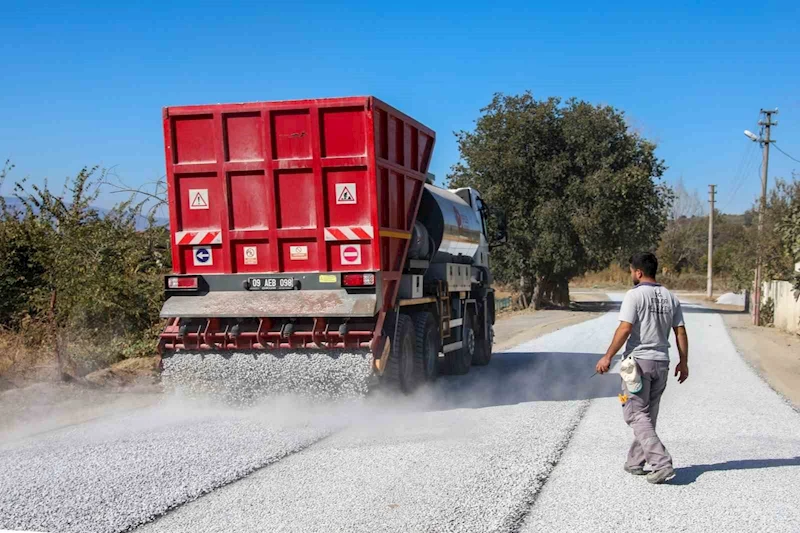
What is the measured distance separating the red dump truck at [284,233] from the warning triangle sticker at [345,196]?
11 mm

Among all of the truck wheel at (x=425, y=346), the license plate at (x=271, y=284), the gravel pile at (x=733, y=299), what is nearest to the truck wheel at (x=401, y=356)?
the truck wheel at (x=425, y=346)

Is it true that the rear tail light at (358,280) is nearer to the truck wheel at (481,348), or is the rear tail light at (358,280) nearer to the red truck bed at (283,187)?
the red truck bed at (283,187)

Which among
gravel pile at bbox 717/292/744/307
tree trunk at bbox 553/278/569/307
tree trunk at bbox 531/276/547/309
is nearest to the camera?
tree trunk at bbox 531/276/547/309

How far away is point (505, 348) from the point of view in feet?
61.1

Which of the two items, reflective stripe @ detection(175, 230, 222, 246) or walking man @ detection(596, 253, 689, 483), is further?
reflective stripe @ detection(175, 230, 222, 246)

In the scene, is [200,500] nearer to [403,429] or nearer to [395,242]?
[403,429]

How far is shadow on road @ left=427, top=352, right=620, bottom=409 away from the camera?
10.5 m

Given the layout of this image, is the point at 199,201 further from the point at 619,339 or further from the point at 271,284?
the point at 619,339

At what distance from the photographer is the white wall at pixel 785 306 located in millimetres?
25433

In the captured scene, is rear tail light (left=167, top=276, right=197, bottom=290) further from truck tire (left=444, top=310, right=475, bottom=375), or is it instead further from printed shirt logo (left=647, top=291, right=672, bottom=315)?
printed shirt logo (left=647, top=291, right=672, bottom=315)

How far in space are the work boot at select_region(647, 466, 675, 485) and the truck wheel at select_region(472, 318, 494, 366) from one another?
8.34m

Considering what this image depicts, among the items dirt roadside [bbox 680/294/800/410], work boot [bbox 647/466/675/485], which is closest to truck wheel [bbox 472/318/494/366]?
dirt roadside [bbox 680/294/800/410]

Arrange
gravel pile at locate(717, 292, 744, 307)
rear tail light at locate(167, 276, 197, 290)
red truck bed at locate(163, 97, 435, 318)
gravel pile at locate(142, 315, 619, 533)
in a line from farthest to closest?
gravel pile at locate(717, 292, 744, 307)
rear tail light at locate(167, 276, 197, 290)
red truck bed at locate(163, 97, 435, 318)
gravel pile at locate(142, 315, 619, 533)

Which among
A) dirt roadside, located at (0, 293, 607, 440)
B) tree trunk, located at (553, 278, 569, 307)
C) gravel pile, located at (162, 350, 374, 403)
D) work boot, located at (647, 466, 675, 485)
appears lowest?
tree trunk, located at (553, 278, 569, 307)
